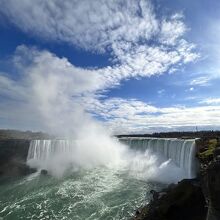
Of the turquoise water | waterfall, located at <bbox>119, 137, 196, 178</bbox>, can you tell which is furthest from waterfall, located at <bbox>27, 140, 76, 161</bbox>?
waterfall, located at <bbox>119, 137, 196, 178</bbox>

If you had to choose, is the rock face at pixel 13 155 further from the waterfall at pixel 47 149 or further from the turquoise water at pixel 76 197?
the turquoise water at pixel 76 197

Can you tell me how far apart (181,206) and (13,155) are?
133 feet

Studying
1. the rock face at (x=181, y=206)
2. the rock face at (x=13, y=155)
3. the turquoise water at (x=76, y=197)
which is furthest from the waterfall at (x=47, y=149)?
the rock face at (x=181, y=206)

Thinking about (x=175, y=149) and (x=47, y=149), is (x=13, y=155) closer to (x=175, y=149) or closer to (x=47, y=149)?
(x=47, y=149)

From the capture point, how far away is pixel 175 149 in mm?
Answer: 38156

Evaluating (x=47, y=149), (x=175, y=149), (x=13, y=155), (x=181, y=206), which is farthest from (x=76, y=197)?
(x=13, y=155)

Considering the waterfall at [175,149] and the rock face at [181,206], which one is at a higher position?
the waterfall at [175,149]

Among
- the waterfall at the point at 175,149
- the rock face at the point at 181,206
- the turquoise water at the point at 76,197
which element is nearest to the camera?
the rock face at the point at 181,206

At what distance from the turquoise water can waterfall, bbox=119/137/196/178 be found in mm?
4620

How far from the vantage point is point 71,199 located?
25.8m

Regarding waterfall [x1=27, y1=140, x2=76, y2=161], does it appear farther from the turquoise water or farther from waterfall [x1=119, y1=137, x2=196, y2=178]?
waterfall [x1=119, y1=137, x2=196, y2=178]

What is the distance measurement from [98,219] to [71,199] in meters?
6.21

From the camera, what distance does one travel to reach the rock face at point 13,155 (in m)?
47.0

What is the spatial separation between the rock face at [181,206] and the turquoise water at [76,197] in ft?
10.1
